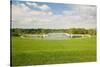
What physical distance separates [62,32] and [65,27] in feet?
0.24

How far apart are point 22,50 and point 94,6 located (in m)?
1.09

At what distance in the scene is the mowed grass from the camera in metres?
2.03

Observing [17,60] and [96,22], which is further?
[96,22]

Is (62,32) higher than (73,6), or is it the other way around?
(73,6)

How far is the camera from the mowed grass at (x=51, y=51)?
2.03 metres

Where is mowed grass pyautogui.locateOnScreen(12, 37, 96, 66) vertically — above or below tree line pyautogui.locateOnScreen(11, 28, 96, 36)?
below

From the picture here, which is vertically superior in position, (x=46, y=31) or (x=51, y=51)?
(x=46, y=31)

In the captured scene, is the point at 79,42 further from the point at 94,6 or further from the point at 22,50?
the point at 22,50

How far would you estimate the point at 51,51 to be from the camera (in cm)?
212

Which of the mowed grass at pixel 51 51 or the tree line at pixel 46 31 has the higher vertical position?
the tree line at pixel 46 31
